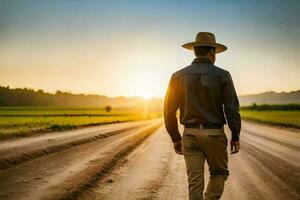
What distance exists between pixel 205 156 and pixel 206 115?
502 millimetres

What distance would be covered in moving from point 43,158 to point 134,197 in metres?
6.55

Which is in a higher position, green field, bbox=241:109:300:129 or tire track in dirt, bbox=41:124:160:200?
green field, bbox=241:109:300:129

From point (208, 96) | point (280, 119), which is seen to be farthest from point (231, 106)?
point (280, 119)

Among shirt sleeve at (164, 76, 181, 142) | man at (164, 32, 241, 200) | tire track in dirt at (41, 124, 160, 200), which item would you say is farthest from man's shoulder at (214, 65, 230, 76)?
tire track in dirt at (41, 124, 160, 200)

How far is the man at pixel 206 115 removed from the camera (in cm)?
514

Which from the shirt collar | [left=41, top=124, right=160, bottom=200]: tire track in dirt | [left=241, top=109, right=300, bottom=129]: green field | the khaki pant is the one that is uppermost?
the shirt collar

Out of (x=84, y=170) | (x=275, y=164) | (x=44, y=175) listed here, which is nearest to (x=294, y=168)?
(x=275, y=164)

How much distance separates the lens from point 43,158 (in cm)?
1374

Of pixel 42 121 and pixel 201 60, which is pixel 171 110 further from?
pixel 42 121

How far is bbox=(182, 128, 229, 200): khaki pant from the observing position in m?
5.11

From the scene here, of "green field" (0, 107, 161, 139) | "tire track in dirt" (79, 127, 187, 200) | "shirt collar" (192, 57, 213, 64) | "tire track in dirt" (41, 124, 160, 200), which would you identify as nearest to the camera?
"shirt collar" (192, 57, 213, 64)

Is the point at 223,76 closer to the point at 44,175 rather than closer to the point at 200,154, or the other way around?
the point at 200,154

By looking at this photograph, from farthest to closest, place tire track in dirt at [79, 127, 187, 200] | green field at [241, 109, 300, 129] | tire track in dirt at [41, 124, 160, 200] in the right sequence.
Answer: green field at [241, 109, 300, 129] < tire track in dirt at [79, 127, 187, 200] < tire track in dirt at [41, 124, 160, 200]

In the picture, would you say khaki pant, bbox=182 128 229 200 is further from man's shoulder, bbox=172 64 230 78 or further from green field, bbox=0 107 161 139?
green field, bbox=0 107 161 139
